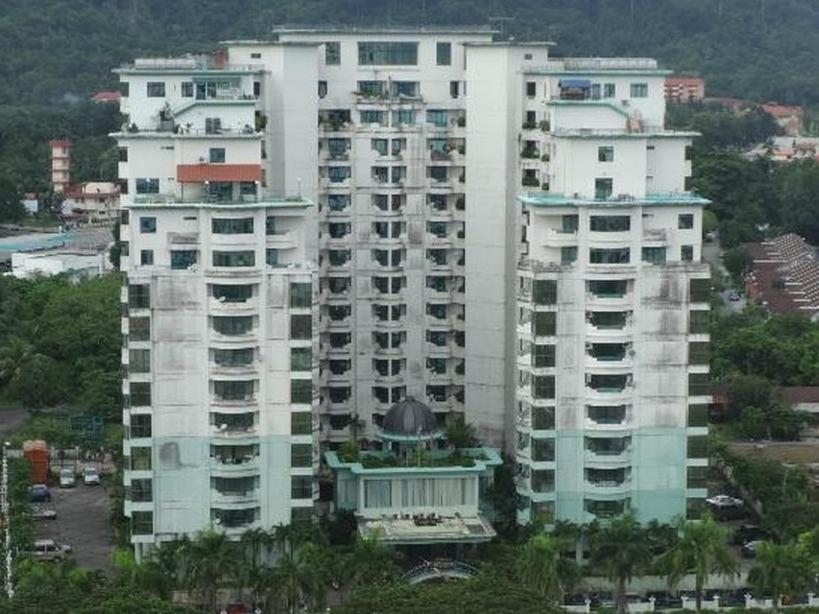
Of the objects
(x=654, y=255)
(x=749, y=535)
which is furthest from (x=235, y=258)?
(x=749, y=535)

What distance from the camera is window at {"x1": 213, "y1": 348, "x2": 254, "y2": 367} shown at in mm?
36094

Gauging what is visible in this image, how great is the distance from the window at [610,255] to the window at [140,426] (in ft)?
29.7

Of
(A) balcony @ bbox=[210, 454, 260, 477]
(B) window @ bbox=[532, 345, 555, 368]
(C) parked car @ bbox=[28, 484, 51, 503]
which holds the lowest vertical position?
(C) parked car @ bbox=[28, 484, 51, 503]

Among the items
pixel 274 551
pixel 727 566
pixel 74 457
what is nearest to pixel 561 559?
pixel 727 566

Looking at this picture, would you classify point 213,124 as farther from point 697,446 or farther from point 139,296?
point 697,446

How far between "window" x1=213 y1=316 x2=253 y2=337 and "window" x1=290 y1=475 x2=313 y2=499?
300 centimetres

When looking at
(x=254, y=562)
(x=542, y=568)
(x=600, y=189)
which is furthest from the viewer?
(x=600, y=189)

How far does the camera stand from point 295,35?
40969mm

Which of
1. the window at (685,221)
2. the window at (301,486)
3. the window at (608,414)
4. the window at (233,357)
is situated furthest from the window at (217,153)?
the window at (685,221)

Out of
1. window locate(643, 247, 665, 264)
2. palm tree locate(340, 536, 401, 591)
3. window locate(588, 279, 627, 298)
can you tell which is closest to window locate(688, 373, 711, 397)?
window locate(588, 279, 627, 298)

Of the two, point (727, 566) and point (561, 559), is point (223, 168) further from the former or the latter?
point (727, 566)

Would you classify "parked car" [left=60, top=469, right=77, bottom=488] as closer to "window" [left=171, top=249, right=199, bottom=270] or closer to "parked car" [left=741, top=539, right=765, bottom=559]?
"window" [left=171, top=249, right=199, bottom=270]

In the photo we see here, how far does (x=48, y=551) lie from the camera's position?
3847cm

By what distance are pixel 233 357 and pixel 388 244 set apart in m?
6.55
